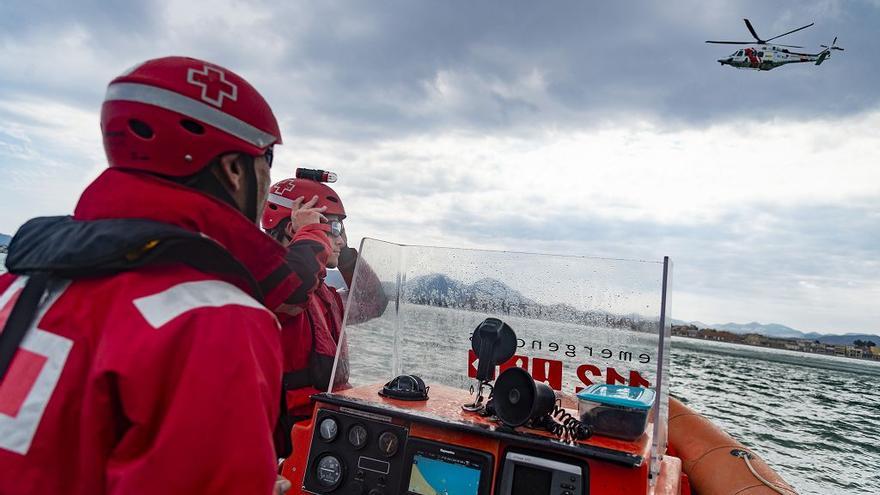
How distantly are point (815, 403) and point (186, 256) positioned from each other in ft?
72.6

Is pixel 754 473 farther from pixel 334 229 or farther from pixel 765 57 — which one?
pixel 765 57

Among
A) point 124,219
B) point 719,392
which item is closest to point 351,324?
point 124,219

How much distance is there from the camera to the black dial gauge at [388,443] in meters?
2.16

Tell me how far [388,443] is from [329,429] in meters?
0.26

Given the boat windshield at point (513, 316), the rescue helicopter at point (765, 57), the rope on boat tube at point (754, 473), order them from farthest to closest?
1. the rescue helicopter at point (765, 57)
2. the rope on boat tube at point (754, 473)
3. the boat windshield at point (513, 316)

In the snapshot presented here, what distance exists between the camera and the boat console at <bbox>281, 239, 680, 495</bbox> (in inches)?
79.3

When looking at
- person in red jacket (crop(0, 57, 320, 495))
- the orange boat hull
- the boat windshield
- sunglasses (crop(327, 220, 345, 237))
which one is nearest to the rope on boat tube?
the orange boat hull

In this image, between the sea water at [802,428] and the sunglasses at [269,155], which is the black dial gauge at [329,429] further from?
the sea water at [802,428]

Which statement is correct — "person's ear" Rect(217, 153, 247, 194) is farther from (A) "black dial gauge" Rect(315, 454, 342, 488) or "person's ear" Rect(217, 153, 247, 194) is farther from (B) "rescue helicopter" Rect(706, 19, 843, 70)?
(B) "rescue helicopter" Rect(706, 19, 843, 70)

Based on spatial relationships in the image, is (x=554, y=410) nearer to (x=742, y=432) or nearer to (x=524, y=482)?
(x=524, y=482)

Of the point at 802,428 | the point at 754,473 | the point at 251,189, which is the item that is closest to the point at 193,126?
the point at 251,189

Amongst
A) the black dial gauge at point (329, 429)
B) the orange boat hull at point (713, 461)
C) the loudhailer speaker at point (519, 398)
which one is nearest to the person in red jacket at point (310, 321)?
the black dial gauge at point (329, 429)

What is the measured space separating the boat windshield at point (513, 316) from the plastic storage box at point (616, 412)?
9cm

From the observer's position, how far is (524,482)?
199 cm
